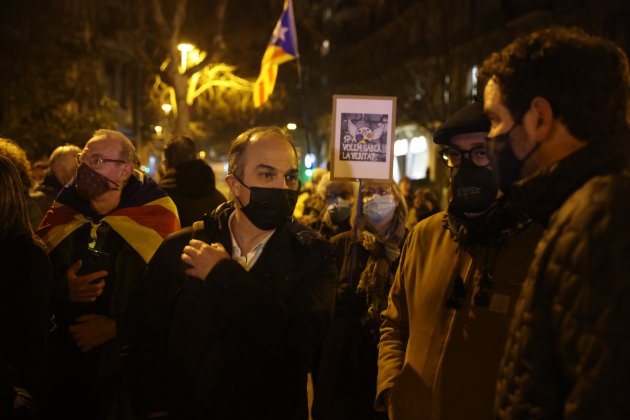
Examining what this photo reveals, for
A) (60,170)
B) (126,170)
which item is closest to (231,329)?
(126,170)

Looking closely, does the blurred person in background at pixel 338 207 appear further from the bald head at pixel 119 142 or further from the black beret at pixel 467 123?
the black beret at pixel 467 123

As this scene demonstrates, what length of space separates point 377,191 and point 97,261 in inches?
94.4

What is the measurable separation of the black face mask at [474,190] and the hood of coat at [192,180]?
370 cm

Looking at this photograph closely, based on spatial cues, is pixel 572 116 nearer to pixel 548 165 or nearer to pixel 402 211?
pixel 548 165

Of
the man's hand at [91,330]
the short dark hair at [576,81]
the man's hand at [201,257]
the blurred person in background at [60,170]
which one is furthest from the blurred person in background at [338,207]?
the short dark hair at [576,81]

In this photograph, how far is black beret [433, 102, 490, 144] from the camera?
114 inches

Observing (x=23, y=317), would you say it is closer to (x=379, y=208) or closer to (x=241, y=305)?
(x=241, y=305)

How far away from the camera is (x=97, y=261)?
4.21 metres

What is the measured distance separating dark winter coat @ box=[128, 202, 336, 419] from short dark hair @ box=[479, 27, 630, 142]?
1266 mm

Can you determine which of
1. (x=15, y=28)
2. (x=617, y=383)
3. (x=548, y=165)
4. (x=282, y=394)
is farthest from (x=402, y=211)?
(x=15, y=28)

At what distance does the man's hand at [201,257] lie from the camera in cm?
284

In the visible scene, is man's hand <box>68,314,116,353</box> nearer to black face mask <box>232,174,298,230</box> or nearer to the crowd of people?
the crowd of people

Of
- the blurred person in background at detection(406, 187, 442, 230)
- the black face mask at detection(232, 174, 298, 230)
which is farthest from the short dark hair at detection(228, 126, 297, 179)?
the blurred person in background at detection(406, 187, 442, 230)

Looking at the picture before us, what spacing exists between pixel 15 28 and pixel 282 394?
56.5 feet
